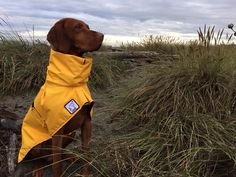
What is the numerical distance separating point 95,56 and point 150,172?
4320 millimetres

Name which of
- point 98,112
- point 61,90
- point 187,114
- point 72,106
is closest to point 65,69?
point 61,90

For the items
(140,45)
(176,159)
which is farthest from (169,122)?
(140,45)

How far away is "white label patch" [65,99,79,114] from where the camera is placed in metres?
4.38

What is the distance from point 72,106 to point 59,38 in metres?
0.61

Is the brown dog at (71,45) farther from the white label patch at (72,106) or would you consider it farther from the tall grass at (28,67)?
the tall grass at (28,67)

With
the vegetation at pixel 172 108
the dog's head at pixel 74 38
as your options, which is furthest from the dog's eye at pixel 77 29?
the vegetation at pixel 172 108

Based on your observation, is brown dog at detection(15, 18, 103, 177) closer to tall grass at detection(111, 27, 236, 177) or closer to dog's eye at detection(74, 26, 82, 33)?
dog's eye at detection(74, 26, 82, 33)

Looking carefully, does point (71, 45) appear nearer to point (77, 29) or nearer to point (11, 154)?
point (77, 29)

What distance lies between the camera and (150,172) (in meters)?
4.20

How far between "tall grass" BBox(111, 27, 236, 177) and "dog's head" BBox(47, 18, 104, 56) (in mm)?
966

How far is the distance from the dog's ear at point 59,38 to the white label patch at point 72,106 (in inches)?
17.9

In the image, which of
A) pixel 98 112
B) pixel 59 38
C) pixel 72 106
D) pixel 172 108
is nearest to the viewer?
pixel 72 106

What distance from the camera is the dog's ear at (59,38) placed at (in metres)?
4.48

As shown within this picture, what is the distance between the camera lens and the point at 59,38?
4.49 metres
